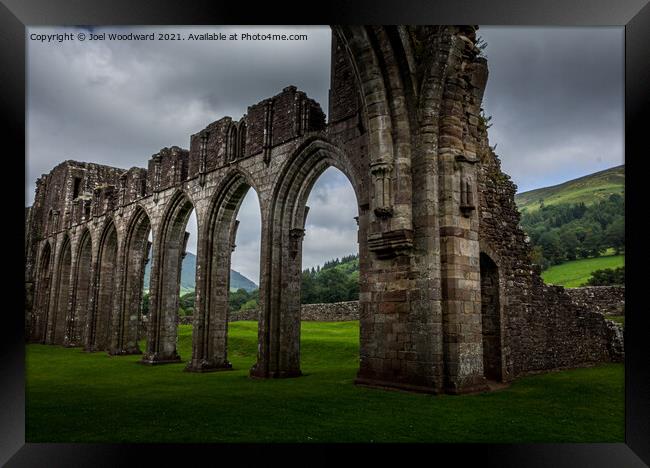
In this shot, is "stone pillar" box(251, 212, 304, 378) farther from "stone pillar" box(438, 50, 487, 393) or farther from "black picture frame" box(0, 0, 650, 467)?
"black picture frame" box(0, 0, 650, 467)

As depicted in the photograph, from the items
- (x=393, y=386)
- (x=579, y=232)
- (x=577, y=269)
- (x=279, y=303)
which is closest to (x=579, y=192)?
(x=579, y=232)

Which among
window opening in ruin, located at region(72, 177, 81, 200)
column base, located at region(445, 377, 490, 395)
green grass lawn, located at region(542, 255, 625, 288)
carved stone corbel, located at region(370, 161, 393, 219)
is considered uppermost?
window opening in ruin, located at region(72, 177, 81, 200)

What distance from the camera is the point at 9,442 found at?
17.6 feet

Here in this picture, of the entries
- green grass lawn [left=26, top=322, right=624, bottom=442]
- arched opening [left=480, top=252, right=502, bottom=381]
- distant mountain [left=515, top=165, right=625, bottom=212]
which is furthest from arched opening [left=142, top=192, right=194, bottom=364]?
distant mountain [left=515, top=165, right=625, bottom=212]

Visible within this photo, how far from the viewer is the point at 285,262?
12.2 m

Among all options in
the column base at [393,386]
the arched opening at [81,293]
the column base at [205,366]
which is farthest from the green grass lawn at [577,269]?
the arched opening at [81,293]

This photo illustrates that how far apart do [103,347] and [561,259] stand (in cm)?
2356

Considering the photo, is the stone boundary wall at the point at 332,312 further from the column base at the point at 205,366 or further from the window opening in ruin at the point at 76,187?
the column base at the point at 205,366

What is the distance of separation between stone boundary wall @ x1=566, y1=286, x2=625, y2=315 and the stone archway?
35.8 feet

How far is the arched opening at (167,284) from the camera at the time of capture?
52.8ft

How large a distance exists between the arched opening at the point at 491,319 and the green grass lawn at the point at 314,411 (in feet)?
1.96

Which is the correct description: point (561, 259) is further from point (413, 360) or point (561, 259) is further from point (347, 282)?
point (413, 360)

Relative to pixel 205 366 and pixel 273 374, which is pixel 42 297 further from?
pixel 273 374

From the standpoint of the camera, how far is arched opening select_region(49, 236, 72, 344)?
25781 mm
